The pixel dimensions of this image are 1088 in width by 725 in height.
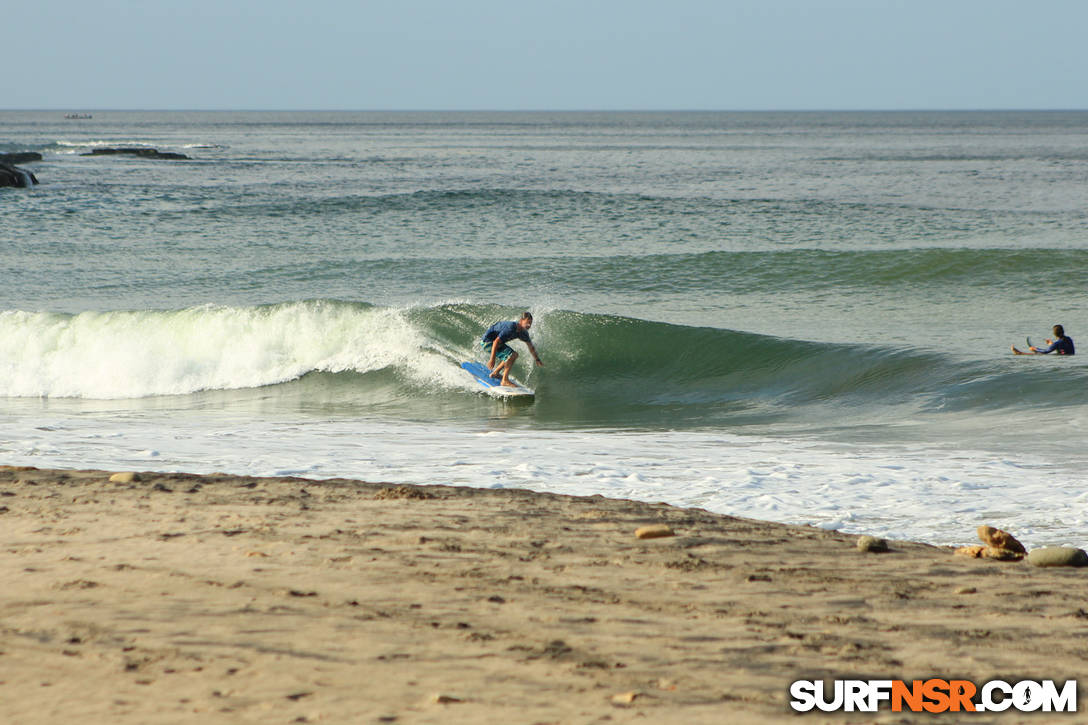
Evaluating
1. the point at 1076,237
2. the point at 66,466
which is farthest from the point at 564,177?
A: the point at 66,466

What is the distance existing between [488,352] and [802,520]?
8859 millimetres

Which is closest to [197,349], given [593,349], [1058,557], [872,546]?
[593,349]

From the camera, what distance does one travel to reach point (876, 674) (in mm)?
4133

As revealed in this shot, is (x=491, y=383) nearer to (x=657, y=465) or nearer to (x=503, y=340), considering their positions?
(x=503, y=340)

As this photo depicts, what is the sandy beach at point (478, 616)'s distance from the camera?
385 centimetres

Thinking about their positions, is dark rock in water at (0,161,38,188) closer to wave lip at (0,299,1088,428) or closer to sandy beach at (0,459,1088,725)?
wave lip at (0,299,1088,428)

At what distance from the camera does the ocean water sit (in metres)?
8.84

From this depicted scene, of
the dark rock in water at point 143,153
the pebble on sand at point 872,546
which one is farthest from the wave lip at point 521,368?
the dark rock in water at point 143,153

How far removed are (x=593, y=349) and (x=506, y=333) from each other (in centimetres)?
223

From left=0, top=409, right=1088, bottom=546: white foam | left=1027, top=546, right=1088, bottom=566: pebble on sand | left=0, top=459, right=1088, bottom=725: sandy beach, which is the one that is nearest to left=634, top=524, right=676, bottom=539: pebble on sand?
left=0, top=459, right=1088, bottom=725: sandy beach

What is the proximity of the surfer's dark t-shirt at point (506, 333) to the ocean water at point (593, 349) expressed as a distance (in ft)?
2.62

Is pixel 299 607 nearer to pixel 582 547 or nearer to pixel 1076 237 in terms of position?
pixel 582 547

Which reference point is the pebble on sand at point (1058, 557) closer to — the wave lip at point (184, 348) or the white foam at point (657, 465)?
the white foam at point (657, 465)

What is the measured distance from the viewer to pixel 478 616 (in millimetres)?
4684
